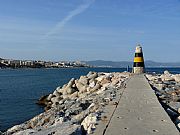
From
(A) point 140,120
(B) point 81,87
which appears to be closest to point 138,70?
(B) point 81,87

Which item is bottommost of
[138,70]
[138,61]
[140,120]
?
[140,120]

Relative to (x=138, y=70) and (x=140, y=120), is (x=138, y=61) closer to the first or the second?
(x=138, y=70)

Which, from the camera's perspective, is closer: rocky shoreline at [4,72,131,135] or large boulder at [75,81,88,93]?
rocky shoreline at [4,72,131,135]

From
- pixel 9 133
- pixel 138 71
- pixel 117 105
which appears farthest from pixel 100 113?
pixel 138 71

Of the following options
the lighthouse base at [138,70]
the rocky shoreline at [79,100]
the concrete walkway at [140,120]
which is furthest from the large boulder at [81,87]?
the concrete walkway at [140,120]

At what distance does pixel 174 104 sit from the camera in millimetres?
8961

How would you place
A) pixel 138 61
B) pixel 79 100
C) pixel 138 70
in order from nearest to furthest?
pixel 79 100, pixel 138 61, pixel 138 70

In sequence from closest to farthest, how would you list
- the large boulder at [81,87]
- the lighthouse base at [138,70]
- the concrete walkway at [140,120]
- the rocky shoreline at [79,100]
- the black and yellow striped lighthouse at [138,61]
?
the concrete walkway at [140,120] < the rocky shoreline at [79,100] < the large boulder at [81,87] < the black and yellow striped lighthouse at [138,61] < the lighthouse base at [138,70]

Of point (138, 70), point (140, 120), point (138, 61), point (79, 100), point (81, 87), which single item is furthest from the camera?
point (138, 70)

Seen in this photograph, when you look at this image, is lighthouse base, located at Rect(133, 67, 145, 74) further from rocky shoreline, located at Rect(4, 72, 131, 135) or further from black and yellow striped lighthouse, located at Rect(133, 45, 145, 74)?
rocky shoreline, located at Rect(4, 72, 131, 135)

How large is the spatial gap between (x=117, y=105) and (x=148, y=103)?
33.7 inches

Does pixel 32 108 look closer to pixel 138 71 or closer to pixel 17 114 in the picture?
pixel 17 114

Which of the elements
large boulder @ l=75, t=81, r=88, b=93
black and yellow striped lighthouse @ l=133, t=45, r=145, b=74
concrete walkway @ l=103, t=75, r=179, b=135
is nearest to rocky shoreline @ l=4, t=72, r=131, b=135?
large boulder @ l=75, t=81, r=88, b=93

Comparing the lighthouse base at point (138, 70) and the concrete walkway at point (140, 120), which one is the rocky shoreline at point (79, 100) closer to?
the concrete walkway at point (140, 120)
